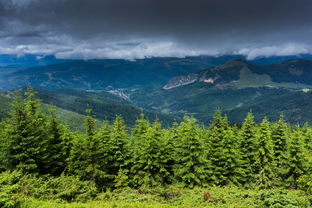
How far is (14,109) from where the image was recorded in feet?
79.7

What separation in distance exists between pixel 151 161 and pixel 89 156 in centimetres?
813

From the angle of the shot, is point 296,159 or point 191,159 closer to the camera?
point 191,159

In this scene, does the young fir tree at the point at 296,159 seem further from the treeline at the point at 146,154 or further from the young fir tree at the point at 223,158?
the young fir tree at the point at 223,158

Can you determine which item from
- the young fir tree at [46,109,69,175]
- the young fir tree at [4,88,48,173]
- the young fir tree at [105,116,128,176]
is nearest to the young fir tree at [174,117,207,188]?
the young fir tree at [105,116,128,176]

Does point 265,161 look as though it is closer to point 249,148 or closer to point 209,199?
point 249,148

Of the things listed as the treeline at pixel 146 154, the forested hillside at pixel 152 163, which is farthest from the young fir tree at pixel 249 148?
the forested hillside at pixel 152 163

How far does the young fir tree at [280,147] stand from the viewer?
33375 millimetres

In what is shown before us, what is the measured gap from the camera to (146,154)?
27.6 metres

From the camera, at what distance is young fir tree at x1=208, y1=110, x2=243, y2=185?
29.7 m

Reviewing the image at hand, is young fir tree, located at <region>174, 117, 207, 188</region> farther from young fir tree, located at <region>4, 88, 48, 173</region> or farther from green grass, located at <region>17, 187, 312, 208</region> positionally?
young fir tree, located at <region>4, 88, 48, 173</region>

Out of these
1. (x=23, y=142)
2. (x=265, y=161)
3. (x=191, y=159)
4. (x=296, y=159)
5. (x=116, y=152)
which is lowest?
(x=265, y=161)

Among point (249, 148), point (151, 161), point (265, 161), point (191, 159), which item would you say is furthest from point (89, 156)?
point (265, 161)

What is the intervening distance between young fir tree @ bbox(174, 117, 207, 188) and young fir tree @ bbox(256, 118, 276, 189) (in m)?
9.59

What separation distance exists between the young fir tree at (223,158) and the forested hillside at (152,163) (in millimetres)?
141
